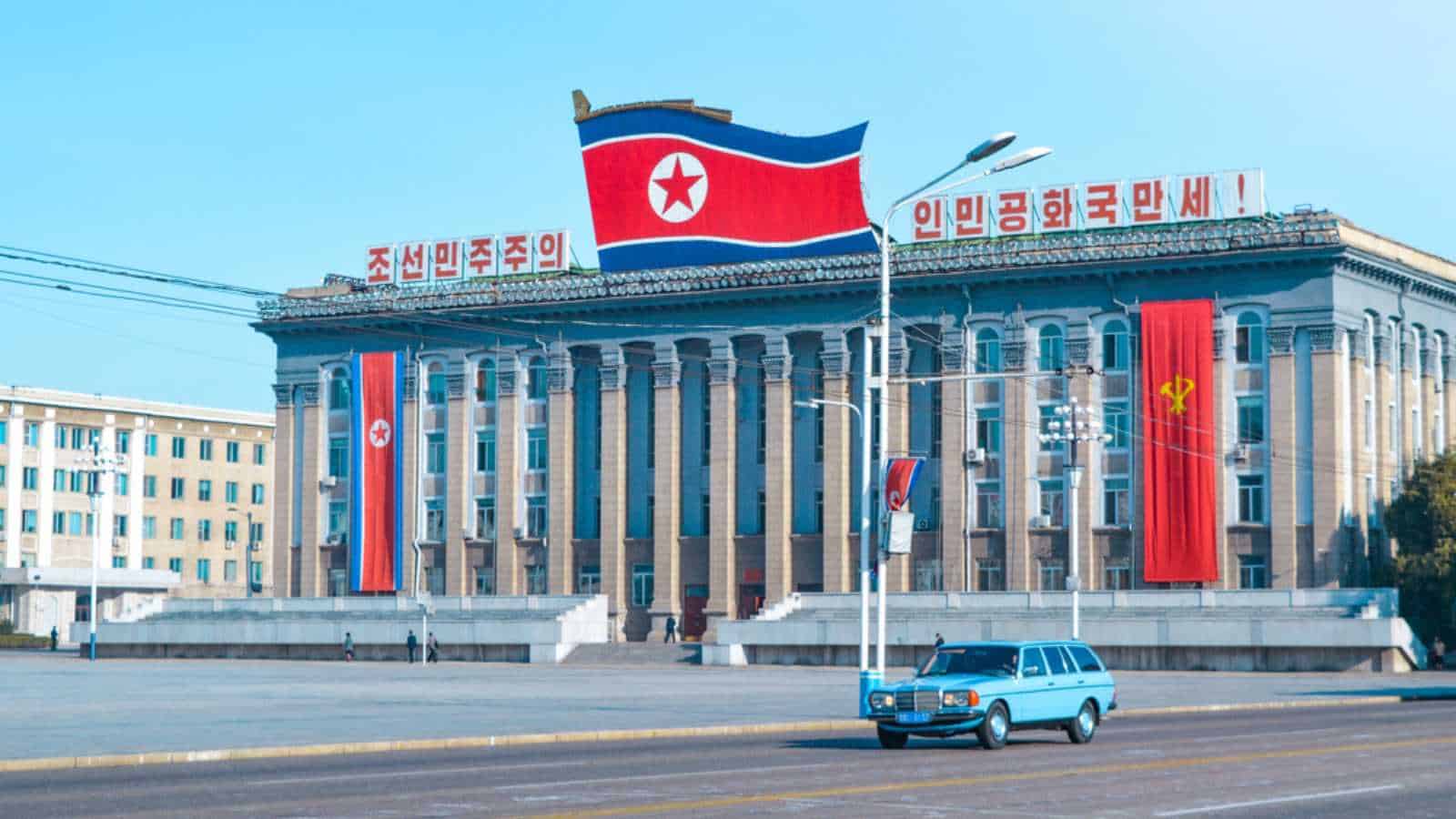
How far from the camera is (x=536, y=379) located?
104 m

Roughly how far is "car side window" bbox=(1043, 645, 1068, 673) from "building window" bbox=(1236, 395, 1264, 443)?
5450 centimetres

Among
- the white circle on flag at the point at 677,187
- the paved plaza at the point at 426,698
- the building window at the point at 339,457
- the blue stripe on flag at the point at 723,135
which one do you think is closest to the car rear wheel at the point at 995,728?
the paved plaza at the point at 426,698

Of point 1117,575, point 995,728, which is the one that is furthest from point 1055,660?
point 1117,575

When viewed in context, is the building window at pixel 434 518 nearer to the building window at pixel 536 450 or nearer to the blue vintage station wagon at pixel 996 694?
the building window at pixel 536 450

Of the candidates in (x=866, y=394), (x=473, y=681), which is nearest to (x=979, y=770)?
(x=866, y=394)

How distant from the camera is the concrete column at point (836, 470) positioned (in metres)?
93.9

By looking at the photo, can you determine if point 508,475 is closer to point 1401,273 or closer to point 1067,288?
point 1067,288

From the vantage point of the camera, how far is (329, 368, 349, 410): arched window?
108375 mm

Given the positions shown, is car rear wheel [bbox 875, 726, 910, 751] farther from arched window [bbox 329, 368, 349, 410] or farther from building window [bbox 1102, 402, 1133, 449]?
arched window [bbox 329, 368, 349, 410]

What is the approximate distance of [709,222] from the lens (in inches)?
3142

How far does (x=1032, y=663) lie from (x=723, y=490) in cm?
6403

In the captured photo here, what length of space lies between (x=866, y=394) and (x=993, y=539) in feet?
168

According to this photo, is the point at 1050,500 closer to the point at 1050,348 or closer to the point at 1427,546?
the point at 1050,348

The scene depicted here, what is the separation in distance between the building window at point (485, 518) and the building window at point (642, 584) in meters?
8.45
